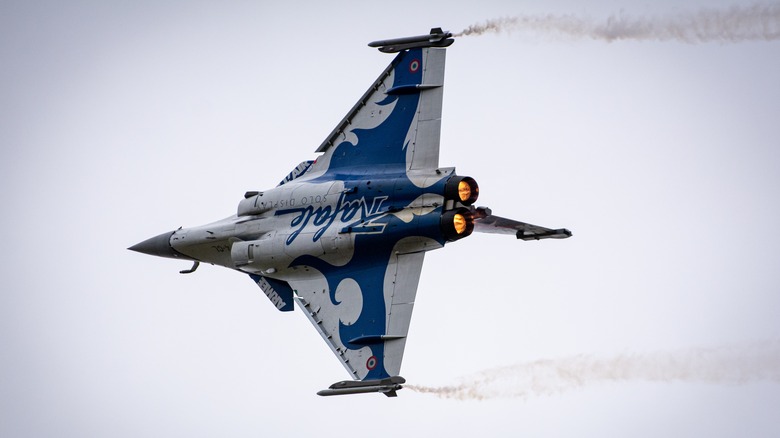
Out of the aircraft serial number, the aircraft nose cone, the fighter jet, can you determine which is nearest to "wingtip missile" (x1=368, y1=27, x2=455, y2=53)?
the fighter jet

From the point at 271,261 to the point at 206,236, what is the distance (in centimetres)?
199

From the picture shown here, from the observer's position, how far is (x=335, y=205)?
3709 centimetres

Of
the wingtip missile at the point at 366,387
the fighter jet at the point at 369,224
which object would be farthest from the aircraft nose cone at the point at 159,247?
the wingtip missile at the point at 366,387

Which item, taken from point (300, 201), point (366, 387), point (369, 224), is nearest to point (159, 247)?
point (300, 201)

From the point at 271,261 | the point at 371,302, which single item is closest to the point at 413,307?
the point at 371,302

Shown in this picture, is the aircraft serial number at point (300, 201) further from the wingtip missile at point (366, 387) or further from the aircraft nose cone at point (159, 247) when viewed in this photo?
the wingtip missile at point (366, 387)

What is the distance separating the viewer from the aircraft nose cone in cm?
4028

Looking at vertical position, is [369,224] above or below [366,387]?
above

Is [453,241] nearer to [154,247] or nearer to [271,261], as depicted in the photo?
[271,261]

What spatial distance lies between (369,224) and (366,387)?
9.83ft

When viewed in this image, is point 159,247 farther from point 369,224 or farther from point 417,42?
point 417,42

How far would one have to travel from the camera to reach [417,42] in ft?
123

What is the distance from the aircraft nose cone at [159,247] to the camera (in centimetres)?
4028

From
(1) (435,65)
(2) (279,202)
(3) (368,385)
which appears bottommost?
(3) (368,385)
